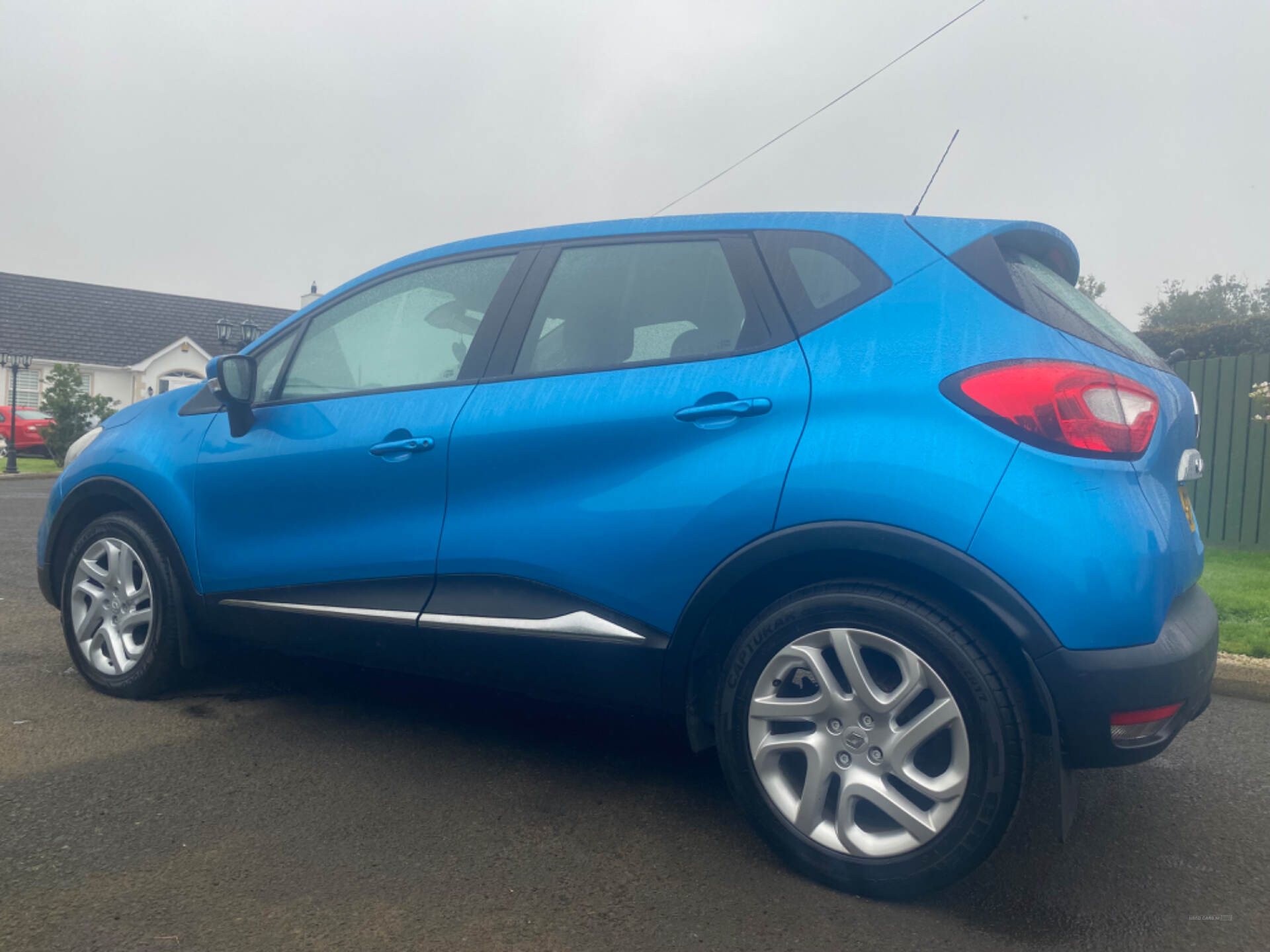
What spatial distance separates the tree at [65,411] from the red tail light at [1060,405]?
23805 mm

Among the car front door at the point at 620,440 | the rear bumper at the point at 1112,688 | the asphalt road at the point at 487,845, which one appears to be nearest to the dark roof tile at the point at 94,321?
the asphalt road at the point at 487,845

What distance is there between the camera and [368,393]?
329 centimetres

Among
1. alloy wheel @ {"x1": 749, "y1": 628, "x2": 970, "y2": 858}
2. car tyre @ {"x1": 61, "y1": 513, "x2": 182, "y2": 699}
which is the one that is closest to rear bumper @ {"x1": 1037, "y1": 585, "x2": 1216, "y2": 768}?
alloy wheel @ {"x1": 749, "y1": 628, "x2": 970, "y2": 858}

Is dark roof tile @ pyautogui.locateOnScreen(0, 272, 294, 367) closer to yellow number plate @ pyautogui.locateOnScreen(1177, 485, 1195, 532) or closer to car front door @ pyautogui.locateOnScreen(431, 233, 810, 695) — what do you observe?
car front door @ pyautogui.locateOnScreen(431, 233, 810, 695)

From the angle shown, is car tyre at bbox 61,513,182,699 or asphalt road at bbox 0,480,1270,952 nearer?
asphalt road at bbox 0,480,1270,952

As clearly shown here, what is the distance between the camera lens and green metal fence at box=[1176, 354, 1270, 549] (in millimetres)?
8383

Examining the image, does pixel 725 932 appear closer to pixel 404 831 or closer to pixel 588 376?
pixel 404 831

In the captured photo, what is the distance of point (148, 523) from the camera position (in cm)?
374

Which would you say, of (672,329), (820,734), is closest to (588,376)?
(672,329)

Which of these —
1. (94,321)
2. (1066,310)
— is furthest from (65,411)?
(1066,310)

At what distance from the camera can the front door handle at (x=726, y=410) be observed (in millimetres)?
2486

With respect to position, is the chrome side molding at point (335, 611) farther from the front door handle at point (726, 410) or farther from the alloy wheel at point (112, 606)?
the front door handle at point (726, 410)

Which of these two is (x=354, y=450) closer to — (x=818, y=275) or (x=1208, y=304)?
(x=818, y=275)

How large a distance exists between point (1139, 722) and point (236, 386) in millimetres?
2953
